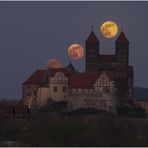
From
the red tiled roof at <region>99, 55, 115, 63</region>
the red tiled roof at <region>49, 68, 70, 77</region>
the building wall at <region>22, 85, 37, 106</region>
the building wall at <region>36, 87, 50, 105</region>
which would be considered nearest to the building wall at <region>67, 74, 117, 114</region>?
the building wall at <region>36, 87, 50, 105</region>

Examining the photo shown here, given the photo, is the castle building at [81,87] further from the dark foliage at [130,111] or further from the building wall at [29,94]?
the dark foliage at [130,111]

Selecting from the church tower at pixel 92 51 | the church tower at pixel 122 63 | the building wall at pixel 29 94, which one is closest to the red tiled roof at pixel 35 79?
the building wall at pixel 29 94

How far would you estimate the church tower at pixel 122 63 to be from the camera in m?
29.0

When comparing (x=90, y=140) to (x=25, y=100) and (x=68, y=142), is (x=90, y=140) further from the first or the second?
(x=25, y=100)

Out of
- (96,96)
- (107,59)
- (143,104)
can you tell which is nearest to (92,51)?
(107,59)

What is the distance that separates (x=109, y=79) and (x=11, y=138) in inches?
376

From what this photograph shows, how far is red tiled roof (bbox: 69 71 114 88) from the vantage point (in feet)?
91.7

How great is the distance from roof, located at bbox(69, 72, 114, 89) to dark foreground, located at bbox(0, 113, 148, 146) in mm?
4054

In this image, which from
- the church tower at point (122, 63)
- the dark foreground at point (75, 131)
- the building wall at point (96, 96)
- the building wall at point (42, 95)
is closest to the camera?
the dark foreground at point (75, 131)

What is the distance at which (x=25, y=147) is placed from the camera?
50.8 feet

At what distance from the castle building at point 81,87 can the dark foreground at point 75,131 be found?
365 cm

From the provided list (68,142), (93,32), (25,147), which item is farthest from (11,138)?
(93,32)

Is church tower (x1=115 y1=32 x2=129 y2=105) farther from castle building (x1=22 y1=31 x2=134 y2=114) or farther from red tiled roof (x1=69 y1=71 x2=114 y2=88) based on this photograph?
red tiled roof (x1=69 y1=71 x2=114 y2=88)

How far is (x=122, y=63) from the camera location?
99.2ft
